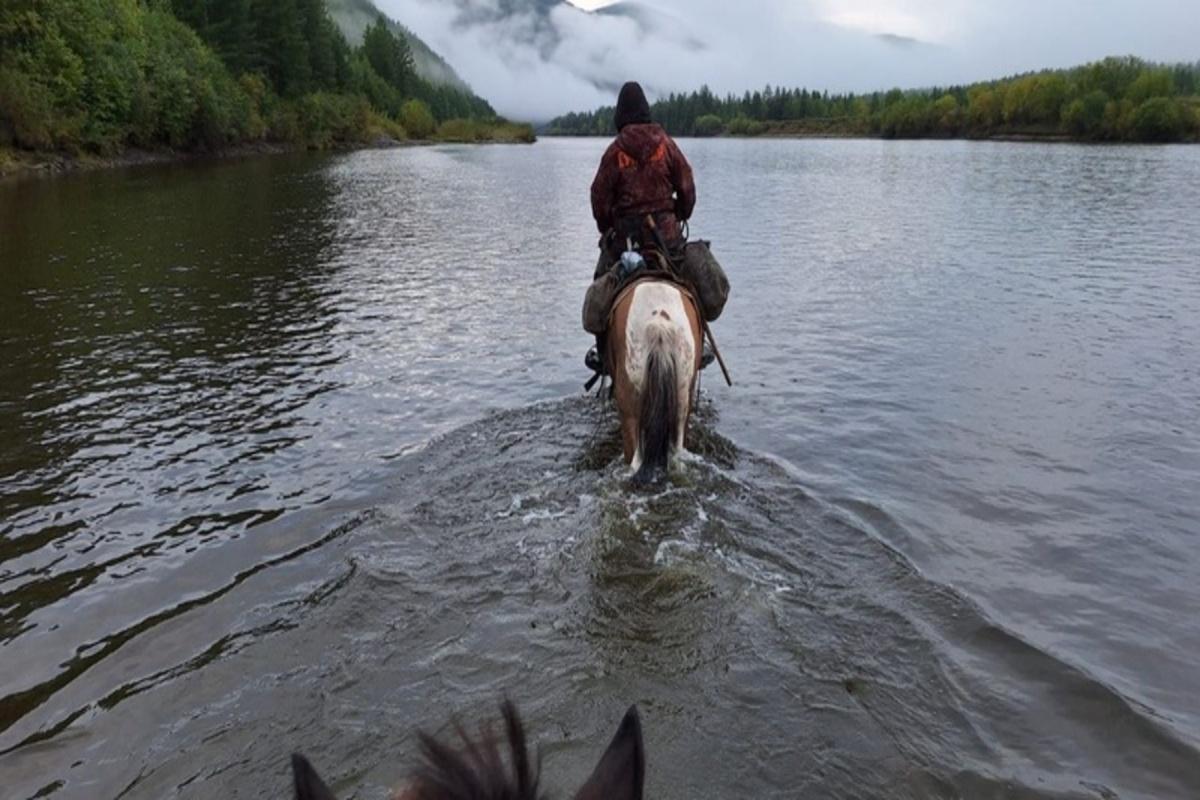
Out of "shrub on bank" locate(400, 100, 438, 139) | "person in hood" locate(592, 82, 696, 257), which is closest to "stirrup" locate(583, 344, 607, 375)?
"person in hood" locate(592, 82, 696, 257)

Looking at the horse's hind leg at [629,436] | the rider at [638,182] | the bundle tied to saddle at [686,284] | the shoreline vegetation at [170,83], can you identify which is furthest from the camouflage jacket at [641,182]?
the shoreline vegetation at [170,83]

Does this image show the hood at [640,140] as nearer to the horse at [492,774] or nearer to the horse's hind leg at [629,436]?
the horse's hind leg at [629,436]

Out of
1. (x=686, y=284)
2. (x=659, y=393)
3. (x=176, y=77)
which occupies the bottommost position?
(x=659, y=393)

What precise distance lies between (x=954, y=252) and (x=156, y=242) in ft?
73.8

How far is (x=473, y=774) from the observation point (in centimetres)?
152

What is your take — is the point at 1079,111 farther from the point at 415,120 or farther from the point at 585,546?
the point at 585,546

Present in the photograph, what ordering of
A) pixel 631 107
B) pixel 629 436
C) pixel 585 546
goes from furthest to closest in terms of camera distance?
pixel 631 107
pixel 629 436
pixel 585 546

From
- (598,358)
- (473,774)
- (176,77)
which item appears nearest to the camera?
(473,774)

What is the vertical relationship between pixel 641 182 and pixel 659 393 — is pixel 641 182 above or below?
above

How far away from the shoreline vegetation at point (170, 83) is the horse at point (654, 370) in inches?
1714

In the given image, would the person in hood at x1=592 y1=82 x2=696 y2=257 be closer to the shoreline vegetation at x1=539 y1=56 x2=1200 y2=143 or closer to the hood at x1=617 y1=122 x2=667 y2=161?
A: the hood at x1=617 y1=122 x2=667 y2=161

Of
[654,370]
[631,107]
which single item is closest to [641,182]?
[631,107]

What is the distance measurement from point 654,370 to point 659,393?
0.22m

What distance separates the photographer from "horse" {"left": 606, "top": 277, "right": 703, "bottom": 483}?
24.2 ft
